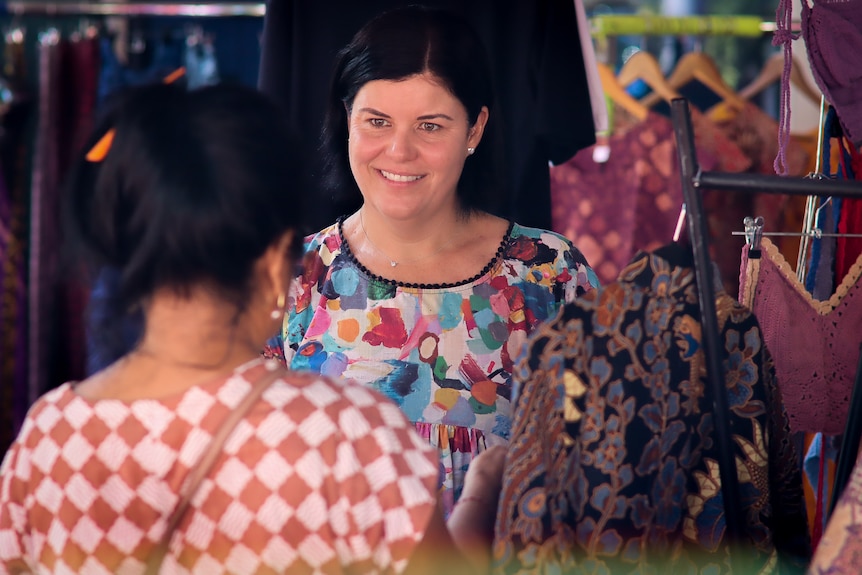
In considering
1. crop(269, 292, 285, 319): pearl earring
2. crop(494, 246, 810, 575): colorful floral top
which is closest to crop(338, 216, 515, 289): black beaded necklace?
crop(494, 246, 810, 575): colorful floral top

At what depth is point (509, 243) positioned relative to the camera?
68.6 inches

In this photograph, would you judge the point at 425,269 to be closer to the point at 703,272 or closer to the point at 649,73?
the point at 703,272

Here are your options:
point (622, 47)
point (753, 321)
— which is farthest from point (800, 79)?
point (753, 321)

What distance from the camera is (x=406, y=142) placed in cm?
161

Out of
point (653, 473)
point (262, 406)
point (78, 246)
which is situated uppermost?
point (78, 246)

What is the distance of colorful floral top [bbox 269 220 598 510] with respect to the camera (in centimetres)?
161

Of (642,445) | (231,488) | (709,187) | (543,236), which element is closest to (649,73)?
(543,236)

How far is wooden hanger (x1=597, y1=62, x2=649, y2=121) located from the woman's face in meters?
1.41

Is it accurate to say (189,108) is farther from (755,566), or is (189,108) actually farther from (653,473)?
(755,566)

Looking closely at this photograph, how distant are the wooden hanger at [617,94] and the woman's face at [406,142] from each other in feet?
4.61

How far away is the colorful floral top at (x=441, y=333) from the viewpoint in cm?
161

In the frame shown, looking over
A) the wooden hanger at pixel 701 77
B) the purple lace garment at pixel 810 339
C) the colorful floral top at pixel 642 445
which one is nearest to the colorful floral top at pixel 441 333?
the purple lace garment at pixel 810 339

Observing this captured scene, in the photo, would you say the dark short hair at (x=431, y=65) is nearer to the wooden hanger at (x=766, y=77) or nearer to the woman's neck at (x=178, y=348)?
the woman's neck at (x=178, y=348)

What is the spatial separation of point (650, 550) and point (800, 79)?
1930 mm
